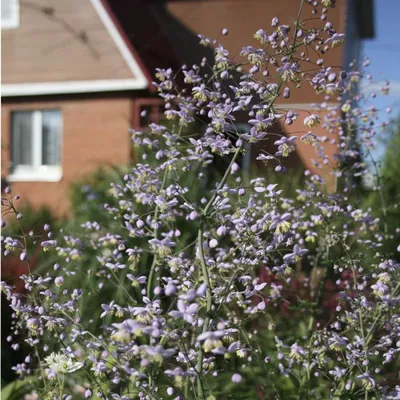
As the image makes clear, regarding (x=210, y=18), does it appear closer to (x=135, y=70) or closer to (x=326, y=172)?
(x=135, y=70)

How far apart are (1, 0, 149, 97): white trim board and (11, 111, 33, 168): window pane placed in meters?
0.36

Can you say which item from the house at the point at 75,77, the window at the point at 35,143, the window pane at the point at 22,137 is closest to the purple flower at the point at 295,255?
the house at the point at 75,77

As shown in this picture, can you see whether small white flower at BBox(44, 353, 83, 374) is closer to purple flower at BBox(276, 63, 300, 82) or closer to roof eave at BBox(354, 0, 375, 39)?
purple flower at BBox(276, 63, 300, 82)

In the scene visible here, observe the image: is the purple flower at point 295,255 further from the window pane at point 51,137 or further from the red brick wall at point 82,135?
the window pane at point 51,137

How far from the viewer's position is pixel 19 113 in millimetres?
7754

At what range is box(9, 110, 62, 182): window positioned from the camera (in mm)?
7656

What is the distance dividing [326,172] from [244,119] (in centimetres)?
175

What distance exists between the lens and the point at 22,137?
7.74 meters

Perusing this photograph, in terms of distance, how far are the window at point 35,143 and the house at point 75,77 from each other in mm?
15

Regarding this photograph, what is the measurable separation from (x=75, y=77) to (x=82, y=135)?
816 mm

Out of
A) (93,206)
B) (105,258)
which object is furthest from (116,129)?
(105,258)

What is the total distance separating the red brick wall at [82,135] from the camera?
717cm

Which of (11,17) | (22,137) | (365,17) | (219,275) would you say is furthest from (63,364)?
(365,17)

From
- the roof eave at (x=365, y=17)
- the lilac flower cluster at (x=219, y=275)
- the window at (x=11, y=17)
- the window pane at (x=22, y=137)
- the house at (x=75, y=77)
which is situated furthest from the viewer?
the roof eave at (x=365, y=17)
